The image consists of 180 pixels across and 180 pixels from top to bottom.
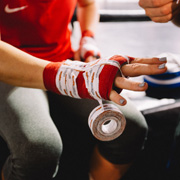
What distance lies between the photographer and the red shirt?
842 millimetres

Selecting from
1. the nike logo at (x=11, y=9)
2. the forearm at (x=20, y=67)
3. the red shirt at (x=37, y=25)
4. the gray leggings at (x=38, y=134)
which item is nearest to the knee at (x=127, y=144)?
the gray leggings at (x=38, y=134)

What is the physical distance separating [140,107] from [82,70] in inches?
23.4

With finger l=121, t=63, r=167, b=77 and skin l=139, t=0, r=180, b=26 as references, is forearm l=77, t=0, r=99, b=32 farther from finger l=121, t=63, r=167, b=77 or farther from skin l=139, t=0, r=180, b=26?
finger l=121, t=63, r=167, b=77

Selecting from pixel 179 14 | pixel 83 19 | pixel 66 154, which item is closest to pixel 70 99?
pixel 66 154

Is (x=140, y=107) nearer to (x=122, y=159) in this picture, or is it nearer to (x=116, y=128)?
(x=122, y=159)

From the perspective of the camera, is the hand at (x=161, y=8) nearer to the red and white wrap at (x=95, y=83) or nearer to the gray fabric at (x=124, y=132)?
the red and white wrap at (x=95, y=83)

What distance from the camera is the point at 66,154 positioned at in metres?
1.12

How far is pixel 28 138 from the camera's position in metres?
0.67

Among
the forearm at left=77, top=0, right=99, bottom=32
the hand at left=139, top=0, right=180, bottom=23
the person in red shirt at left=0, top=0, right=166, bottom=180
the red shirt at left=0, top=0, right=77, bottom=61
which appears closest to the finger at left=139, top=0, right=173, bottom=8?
the hand at left=139, top=0, right=180, bottom=23

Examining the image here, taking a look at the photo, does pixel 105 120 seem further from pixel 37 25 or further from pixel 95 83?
pixel 37 25

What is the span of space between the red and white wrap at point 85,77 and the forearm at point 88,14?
656 mm

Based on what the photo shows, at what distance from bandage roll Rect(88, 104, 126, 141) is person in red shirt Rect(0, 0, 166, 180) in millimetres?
39

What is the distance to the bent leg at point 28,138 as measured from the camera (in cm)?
68

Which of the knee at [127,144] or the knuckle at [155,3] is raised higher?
the knuckle at [155,3]
